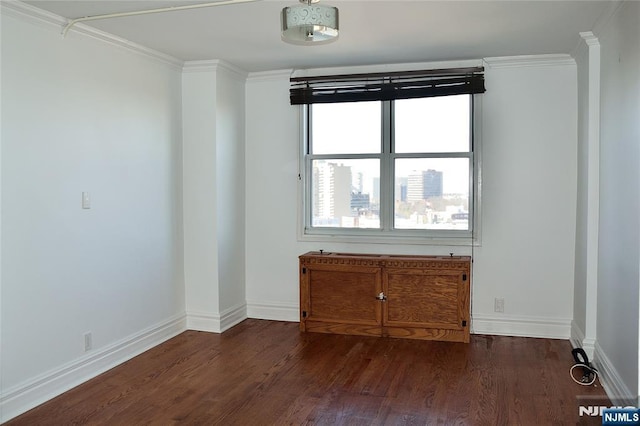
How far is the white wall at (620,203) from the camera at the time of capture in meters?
2.86

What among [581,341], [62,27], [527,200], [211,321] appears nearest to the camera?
[62,27]

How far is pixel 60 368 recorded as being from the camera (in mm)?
3494

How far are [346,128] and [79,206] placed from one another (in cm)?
251

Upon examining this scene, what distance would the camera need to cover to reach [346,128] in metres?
5.14

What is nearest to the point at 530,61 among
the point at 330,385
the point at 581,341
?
the point at 581,341

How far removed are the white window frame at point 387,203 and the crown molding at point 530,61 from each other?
0.32 m

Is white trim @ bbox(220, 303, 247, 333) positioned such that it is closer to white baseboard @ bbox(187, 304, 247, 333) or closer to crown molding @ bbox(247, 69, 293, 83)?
white baseboard @ bbox(187, 304, 247, 333)

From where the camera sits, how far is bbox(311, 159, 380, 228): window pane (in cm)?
508

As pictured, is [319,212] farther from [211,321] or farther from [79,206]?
[79,206]

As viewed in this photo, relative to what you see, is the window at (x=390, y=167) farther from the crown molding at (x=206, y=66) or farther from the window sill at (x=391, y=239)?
the crown molding at (x=206, y=66)

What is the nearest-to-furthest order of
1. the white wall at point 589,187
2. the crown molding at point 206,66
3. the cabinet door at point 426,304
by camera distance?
the white wall at point 589,187 < the cabinet door at point 426,304 < the crown molding at point 206,66

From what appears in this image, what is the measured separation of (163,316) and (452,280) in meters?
2.45

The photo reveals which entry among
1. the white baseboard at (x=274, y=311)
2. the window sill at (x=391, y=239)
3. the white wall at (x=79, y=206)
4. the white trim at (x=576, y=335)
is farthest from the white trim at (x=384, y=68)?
the white trim at (x=576, y=335)

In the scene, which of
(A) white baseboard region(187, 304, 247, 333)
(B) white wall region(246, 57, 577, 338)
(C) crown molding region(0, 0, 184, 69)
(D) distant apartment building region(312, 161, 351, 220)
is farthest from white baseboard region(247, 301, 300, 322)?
(C) crown molding region(0, 0, 184, 69)
